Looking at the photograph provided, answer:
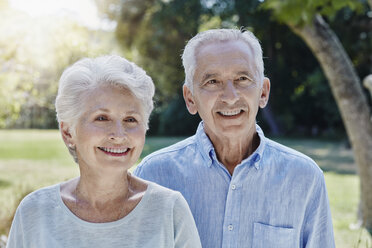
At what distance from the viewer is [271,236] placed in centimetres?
212

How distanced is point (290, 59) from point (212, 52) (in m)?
20.2

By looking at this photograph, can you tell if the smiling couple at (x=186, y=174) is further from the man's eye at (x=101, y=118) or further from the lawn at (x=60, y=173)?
the lawn at (x=60, y=173)

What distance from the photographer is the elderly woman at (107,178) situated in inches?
69.9

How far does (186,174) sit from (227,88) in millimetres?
443

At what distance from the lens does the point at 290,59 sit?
21781 millimetres

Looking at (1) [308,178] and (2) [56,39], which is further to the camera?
(2) [56,39]

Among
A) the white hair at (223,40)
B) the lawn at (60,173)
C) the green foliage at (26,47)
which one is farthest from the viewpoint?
the green foliage at (26,47)

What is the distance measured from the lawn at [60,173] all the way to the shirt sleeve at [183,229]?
8.60 feet

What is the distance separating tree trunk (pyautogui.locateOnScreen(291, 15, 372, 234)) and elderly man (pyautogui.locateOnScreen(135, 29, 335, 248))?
10.9ft

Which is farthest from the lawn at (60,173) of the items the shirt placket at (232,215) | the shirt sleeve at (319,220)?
the shirt placket at (232,215)

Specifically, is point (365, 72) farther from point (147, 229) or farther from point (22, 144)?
point (147, 229)

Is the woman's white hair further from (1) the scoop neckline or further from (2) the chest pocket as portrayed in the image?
(2) the chest pocket

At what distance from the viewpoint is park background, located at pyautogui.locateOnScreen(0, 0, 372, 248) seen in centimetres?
641

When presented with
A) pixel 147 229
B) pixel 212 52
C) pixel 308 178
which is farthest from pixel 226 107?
pixel 147 229
